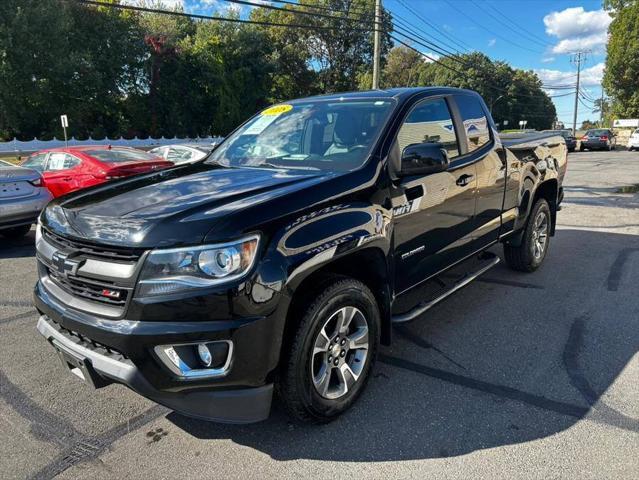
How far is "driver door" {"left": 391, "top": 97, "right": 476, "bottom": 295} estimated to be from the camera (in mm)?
3229

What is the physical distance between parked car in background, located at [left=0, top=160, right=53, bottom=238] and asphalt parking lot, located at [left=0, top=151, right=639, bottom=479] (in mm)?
3112

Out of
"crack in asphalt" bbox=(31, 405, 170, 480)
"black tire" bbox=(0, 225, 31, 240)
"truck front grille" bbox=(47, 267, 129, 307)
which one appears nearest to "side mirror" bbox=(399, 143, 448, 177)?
"truck front grille" bbox=(47, 267, 129, 307)

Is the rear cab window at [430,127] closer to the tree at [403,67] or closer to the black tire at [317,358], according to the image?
the black tire at [317,358]

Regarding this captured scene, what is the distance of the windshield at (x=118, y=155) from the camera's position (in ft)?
28.9

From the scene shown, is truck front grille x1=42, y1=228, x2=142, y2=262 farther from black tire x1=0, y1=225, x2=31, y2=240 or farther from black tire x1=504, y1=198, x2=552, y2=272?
black tire x1=0, y1=225, x2=31, y2=240

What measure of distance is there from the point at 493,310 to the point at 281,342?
281cm

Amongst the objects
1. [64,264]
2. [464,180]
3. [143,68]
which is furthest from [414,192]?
[143,68]

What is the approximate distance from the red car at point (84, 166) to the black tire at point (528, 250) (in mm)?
5787

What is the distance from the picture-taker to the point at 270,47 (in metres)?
46.0

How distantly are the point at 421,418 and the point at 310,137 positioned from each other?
2108 mm

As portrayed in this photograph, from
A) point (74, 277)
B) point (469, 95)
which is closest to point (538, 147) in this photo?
point (469, 95)

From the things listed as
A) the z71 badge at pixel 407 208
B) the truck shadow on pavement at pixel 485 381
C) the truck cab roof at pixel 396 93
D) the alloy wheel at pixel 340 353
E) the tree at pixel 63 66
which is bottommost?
the truck shadow on pavement at pixel 485 381

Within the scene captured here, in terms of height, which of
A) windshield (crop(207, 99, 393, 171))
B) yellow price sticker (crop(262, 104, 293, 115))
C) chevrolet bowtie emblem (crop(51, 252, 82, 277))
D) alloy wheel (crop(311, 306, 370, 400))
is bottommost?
alloy wheel (crop(311, 306, 370, 400))

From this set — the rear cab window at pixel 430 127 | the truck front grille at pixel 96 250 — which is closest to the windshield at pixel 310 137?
the rear cab window at pixel 430 127
